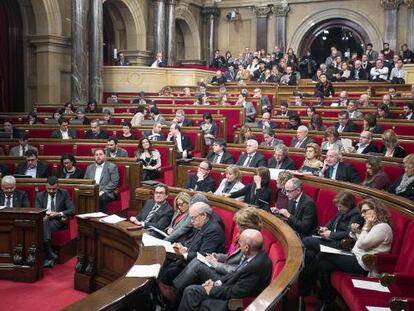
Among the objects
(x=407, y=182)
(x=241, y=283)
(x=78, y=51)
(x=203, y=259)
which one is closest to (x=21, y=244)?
(x=203, y=259)

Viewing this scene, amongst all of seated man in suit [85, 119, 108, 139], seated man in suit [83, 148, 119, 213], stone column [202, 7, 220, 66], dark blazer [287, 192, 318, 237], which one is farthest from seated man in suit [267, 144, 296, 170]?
stone column [202, 7, 220, 66]

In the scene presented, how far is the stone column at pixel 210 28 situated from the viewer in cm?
1952

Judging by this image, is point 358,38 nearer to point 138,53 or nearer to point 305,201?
point 138,53

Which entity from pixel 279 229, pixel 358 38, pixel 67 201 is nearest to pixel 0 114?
pixel 67 201

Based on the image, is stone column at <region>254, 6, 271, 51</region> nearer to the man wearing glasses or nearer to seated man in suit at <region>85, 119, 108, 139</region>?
seated man in suit at <region>85, 119, 108, 139</region>

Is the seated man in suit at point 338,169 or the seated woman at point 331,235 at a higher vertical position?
the seated man in suit at point 338,169

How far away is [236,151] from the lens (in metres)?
7.33

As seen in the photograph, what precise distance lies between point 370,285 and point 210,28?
1703 centimetres

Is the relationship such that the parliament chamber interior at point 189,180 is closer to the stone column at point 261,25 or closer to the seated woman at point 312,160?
the seated woman at point 312,160

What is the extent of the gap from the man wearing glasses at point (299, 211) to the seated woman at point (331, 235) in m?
0.11

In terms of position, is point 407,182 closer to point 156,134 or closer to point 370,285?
point 370,285

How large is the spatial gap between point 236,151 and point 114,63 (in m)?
8.87

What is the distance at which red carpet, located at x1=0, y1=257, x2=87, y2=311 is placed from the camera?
14.0 feet

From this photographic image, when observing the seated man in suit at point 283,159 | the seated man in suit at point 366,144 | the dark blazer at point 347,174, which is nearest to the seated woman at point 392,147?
the seated man in suit at point 366,144
